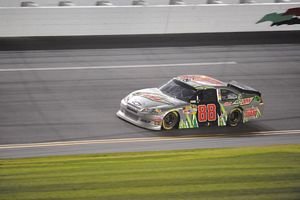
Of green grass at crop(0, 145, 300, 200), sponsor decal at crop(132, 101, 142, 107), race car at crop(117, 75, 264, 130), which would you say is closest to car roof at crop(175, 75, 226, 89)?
race car at crop(117, 75, 264, 130)

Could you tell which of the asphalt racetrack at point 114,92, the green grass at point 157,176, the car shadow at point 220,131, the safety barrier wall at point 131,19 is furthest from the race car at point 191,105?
the safety barrier wall at point 131,19

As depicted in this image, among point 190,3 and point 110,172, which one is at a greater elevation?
point 190,3

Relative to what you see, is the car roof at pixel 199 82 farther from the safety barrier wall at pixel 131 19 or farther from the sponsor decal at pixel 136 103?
the safety barrier wall at pixel 131 19

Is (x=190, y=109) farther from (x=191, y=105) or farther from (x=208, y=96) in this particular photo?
(x=208, y=96)

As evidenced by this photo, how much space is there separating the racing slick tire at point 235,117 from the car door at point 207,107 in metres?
0.49

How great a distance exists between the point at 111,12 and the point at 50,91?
5.07m

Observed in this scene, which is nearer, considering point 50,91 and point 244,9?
point 50,91

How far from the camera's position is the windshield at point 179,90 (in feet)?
55.9

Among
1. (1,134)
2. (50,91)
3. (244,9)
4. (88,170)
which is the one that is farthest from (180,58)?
(88,170)

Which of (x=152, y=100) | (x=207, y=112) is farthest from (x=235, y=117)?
(x=152, y=100)

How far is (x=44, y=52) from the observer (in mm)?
21828

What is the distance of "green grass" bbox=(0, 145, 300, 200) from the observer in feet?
33.0

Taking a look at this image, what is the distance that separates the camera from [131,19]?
→ 23.0 metres

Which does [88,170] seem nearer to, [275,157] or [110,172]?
[110,172]
